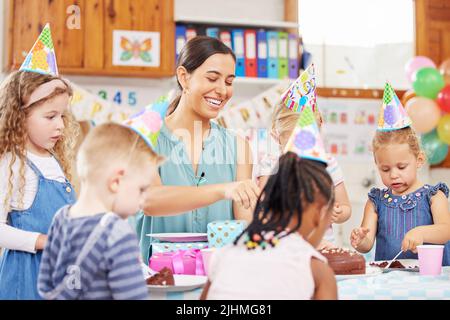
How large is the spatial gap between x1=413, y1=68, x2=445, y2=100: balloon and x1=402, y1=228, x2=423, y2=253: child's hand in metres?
2.53

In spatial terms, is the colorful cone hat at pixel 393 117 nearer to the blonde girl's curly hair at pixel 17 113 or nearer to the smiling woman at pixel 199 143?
the smiling woman at pixel 199 143

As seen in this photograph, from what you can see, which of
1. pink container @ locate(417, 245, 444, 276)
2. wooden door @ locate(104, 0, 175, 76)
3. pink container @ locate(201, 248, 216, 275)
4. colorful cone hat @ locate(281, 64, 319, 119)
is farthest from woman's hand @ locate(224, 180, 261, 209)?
wooden door @ locate(104, 0, 175, 76)

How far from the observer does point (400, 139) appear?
1819mm

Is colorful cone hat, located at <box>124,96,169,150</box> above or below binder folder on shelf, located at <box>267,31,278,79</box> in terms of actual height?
below

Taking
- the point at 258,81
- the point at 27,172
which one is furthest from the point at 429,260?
the point at 258,81

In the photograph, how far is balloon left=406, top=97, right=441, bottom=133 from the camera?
3947 millimetres

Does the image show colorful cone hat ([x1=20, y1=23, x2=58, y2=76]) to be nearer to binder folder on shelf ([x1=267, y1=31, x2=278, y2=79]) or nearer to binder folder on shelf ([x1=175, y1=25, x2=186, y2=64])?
binder folder on shelf ([x1=175, y1=25, x2=186, y2=64])

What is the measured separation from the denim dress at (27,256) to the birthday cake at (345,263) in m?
0.61

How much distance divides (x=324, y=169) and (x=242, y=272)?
20 cm

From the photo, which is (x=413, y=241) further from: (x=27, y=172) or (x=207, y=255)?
(x=27, y=172)

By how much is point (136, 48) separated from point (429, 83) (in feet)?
5.94

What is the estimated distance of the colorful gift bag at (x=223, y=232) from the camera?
130cm
